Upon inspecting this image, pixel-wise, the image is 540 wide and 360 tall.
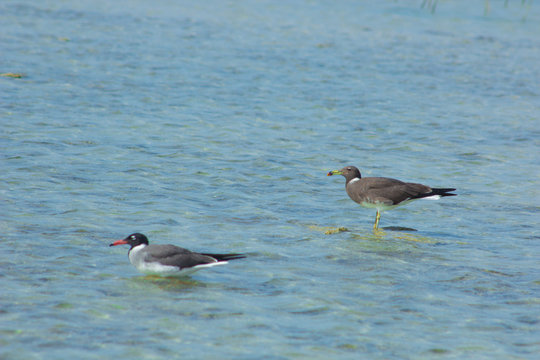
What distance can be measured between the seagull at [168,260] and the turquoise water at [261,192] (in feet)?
0.93

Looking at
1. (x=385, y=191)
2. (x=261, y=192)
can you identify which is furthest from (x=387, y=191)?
(x=261, y=192)

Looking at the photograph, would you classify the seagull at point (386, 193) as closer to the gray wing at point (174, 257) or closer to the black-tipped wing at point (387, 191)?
the black-tipped wing at point (387, 191)

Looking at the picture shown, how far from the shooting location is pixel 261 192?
54.9 ft

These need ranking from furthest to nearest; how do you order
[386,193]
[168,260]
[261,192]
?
[261,192]
[386,193]
[168,260]

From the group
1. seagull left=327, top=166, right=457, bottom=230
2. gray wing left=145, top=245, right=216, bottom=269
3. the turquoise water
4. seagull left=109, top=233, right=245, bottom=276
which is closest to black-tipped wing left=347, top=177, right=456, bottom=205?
seagull left=327, top=166, right=457, bottom=230

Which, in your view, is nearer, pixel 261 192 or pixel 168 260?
pixel 168 260

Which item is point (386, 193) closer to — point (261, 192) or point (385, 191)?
point (385, 191)

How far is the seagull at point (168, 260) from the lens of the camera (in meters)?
11.1

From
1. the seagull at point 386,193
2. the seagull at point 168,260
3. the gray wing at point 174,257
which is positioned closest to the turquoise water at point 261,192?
the seagull at point 168,260

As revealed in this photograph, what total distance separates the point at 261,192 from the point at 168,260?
5812mm

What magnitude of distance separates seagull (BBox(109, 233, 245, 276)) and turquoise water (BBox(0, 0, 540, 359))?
0.28 m

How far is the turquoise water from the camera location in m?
9.98

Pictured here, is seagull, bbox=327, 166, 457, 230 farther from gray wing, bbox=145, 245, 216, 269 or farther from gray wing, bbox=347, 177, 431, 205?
gray wing, bbox=145, 245, 216, 269

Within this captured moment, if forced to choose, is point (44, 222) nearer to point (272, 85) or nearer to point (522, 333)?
point (522, 333)
